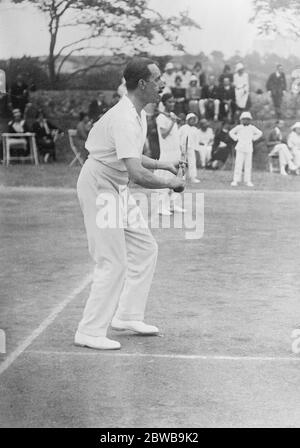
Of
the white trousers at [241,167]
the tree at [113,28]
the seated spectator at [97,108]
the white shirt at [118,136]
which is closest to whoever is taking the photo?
the white shirt at [118,136]

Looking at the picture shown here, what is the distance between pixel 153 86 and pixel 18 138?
15047 millimetres


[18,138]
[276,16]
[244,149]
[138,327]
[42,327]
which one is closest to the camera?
[138,327]

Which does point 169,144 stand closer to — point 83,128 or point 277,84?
point 83,128

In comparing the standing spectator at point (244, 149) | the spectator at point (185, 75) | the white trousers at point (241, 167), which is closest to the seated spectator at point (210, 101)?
the spectator at point (185, 75)

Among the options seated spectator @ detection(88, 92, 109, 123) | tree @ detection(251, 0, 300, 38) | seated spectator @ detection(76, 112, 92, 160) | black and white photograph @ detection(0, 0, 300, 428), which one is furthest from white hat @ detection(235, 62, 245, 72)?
tree @ detection(251, 0, 300, 38)

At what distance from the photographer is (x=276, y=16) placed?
1564cm

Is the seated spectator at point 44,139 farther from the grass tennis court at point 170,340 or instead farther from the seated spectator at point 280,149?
the grass tennis court at point 170,340

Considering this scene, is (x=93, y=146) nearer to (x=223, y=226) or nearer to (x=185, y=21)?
(x=223, y=226)

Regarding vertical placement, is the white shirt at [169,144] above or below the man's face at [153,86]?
below

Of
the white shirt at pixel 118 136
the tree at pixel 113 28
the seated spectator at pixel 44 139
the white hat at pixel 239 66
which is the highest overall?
the tree at pixel 113 28

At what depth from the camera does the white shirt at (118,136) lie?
18.2 ft

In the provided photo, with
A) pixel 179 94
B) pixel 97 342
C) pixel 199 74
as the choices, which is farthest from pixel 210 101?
pixel 97 342

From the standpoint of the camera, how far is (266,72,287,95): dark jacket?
21.4 m

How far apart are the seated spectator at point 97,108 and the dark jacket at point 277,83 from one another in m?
3.74
